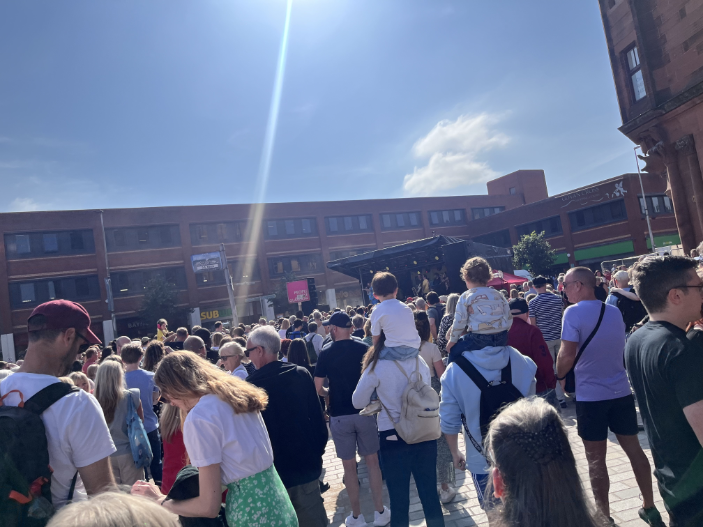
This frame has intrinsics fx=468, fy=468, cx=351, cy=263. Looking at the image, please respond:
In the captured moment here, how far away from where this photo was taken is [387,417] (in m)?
3.73

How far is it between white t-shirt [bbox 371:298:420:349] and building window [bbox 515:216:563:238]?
39.2m

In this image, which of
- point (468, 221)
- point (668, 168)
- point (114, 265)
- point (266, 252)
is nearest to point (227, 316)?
point (266, 252)

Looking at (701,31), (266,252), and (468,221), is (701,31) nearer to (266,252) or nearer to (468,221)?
(266,252)

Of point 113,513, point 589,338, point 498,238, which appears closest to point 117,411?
point 113,513

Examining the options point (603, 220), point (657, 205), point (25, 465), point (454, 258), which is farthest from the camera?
point (603, 220)

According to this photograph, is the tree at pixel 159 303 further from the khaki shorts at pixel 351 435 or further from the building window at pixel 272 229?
the khaki shorts at pixel 351 435

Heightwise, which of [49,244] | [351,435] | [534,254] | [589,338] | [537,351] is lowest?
[351,435]

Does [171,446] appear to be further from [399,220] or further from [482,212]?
[482,212]

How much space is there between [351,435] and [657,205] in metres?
39.3

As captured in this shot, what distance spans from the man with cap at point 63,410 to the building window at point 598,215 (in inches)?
1558

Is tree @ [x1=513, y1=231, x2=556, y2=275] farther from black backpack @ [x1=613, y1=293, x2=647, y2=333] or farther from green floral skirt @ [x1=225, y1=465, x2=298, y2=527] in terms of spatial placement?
green floral skirt @ [x1=225, y1=465, x2=298, y2=527]

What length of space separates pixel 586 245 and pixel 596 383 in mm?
38517

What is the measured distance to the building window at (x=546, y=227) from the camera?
4072 centimetres

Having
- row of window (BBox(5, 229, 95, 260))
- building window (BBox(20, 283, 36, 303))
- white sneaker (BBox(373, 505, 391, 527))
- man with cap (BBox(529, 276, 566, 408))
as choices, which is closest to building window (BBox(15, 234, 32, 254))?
row of window (BBox(5, 229, 95, 260))
